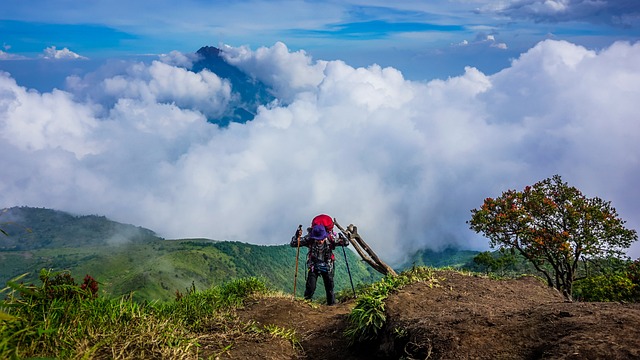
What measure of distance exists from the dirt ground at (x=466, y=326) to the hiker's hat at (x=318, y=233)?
4.94 m

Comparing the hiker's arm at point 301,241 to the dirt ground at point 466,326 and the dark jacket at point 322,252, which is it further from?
the dirt ground at point 466,326

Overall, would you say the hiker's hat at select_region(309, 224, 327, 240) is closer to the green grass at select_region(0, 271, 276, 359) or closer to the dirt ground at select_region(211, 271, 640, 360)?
the dirt ground at select_region(211, 271, 640, 360)

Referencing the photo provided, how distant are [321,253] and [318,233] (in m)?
0.77

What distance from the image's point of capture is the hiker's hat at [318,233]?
707 inches

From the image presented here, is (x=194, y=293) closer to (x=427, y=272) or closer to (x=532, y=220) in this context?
(x=427, y=272)

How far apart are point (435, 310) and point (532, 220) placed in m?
13.2

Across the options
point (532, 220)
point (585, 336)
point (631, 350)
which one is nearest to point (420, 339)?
point (585, 336)

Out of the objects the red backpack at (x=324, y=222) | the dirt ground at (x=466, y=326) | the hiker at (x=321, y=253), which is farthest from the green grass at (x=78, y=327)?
the red backpack at (x=324, y=222)

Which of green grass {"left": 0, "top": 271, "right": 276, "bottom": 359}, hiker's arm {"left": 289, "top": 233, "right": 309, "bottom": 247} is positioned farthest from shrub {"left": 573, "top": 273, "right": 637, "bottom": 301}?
green grass {"left": 0, "top": 271, "right": 276, "bottom": 359}

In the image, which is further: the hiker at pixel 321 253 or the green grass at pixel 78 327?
the hiker at pixel 321 253

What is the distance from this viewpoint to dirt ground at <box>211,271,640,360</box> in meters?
6.97

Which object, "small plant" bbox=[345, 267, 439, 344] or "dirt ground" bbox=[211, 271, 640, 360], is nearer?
"dirt ground" bbox=[211, 271, 640, 360]

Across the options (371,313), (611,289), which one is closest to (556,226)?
(611,289)

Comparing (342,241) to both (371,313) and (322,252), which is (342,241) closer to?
(322,252)
